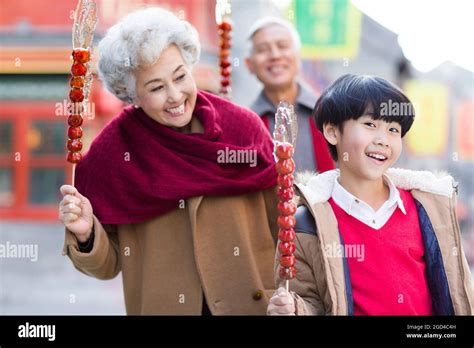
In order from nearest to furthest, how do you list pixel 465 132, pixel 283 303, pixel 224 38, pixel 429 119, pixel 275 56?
1. pixel 283 303
2. pixel 224 38
3. pixel 275 56
4. pixel 465 132
5. pixel 429 119

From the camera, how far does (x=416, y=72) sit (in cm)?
568

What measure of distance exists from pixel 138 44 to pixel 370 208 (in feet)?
2.34

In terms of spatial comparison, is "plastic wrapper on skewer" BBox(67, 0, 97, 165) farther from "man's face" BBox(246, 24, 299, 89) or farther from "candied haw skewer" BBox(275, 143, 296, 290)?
"man's face" BBox(246, 24, 299, 89)

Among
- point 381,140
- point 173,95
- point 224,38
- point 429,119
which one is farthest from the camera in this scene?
point 429,119

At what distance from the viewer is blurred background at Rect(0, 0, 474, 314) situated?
5.18m

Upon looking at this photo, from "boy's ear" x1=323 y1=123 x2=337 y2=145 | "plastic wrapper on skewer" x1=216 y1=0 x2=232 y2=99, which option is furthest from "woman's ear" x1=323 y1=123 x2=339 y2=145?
"plastic wrapper on skewer" x1=216 y1=0 x2=232 y2=99

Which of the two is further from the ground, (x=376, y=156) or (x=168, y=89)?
(x=168, y=89)

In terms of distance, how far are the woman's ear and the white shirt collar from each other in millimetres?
136

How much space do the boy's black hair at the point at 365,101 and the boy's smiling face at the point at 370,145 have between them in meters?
0.02

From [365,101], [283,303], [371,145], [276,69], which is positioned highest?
[276,69]

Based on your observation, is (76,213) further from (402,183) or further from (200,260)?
(402,183)

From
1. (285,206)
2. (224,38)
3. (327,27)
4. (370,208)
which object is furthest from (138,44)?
(327,27)

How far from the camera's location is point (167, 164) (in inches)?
75.4

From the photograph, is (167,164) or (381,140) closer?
(381,140)
